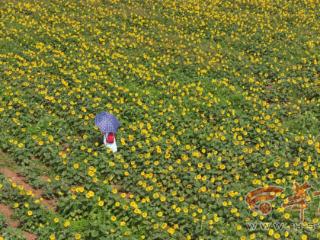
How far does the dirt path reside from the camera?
608cm

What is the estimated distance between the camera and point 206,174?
739 cm

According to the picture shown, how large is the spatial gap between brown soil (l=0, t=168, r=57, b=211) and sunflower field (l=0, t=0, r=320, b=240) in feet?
0.28

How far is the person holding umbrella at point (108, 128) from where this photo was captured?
7.50 m

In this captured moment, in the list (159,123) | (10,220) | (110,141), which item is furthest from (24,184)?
(159,123)

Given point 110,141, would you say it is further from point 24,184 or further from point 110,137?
point 24,184

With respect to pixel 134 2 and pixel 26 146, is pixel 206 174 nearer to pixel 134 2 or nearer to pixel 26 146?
pixel 26 146

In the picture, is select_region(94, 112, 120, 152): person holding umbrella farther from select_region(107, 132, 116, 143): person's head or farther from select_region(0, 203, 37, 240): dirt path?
select_region(0, 203, 37, 240): dirt path

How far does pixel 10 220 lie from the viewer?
631cm

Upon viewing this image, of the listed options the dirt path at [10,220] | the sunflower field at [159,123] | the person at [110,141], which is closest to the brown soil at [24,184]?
the sunflower field at [159,123]

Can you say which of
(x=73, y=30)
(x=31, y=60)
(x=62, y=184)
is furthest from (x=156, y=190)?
(x=73, y=30)

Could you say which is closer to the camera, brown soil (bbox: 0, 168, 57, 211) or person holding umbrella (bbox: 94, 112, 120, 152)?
brown soil (bbox: 0, 168, 57, 211)

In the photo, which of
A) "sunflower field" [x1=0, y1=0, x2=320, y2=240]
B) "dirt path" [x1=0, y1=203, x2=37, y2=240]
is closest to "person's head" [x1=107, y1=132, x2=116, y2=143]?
"sunflower field" [x1=0, y1=0, x2=320, y2=240]

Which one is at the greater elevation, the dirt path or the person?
the person

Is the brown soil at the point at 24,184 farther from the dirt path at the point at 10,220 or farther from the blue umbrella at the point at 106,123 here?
the blue umbrella at the point at 106,123
